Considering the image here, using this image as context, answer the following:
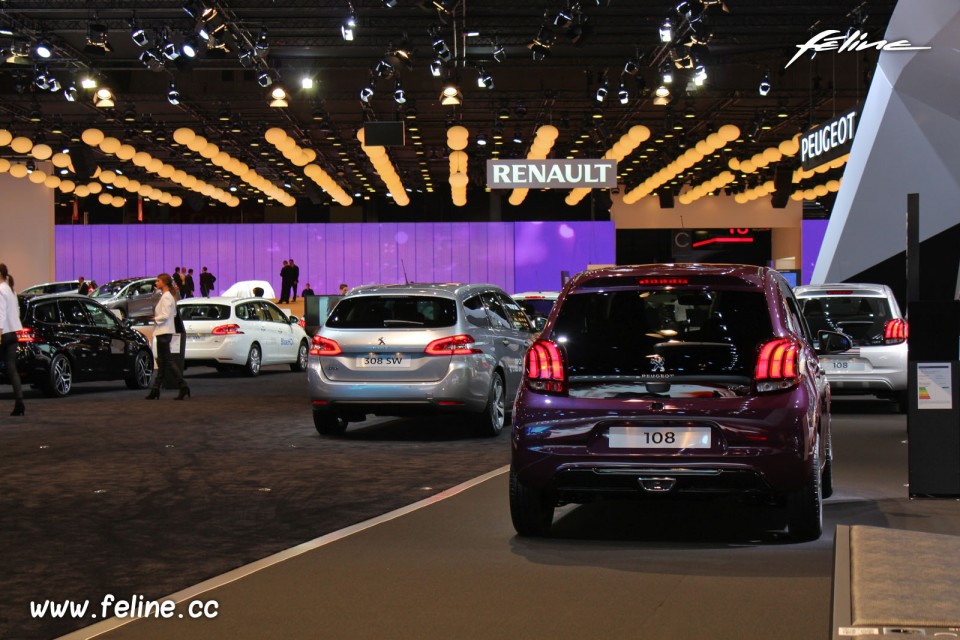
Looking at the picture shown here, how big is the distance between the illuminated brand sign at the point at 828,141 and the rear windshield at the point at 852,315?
239 inches

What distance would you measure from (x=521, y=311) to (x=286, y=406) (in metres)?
3.82

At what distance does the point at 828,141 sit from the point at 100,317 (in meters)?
12.1

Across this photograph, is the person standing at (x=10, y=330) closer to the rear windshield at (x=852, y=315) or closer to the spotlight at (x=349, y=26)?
the spotlight at (x=349, y=26)

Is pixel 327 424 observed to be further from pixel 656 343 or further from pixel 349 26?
pixel 349 26

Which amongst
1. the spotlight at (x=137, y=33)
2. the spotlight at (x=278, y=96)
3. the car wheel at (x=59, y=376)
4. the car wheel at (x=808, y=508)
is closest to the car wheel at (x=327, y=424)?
the car wheel at (x=59, y=376)

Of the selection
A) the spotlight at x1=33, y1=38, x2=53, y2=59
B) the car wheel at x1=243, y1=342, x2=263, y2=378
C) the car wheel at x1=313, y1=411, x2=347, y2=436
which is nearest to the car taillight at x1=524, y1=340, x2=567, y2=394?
the car wheel at x1=313, y1=411, x2=347, y2=436

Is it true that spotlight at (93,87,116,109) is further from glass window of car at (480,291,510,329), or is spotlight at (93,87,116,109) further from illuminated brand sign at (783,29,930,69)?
glass window of car at (480,291,510,329)

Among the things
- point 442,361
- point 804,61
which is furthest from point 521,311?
point 804,61

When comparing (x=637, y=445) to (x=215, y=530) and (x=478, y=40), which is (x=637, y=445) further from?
(x=478, y=40)

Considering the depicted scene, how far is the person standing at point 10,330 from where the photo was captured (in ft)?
48.2

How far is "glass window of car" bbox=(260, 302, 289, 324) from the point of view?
78.6ft

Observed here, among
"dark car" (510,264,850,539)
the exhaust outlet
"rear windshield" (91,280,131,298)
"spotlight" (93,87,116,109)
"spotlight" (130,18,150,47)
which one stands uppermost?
"spotlight" (130,18,150,47)

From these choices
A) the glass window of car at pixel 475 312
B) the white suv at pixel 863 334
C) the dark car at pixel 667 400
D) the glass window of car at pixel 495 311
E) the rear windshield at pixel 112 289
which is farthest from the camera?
the rear windshield at pixel 112 289

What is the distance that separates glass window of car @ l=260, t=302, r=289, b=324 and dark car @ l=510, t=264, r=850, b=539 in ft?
56.3
